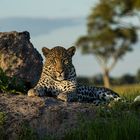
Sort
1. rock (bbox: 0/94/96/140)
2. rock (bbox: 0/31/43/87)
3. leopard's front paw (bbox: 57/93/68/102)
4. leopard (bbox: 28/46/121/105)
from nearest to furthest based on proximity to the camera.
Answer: rock (bbox: 0/94/96/140), leopard's front paw (bbox: 57/93/68/102), leopard (bbox: 28/46/121/105), rock (bbox: 0/31/43/87)

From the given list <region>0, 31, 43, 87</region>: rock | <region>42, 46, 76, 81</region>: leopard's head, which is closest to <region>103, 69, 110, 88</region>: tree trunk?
<region>0, 31, 43, 87</region>: rock

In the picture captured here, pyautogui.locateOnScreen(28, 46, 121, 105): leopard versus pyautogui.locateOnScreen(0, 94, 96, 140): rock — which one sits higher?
pyautogui.locateOnScreen(28, 46, 121, 105): leopard

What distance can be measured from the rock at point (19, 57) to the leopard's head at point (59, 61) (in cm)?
132

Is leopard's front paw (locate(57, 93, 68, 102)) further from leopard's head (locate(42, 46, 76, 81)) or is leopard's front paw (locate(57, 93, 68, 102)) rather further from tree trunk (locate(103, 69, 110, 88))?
tree trunk (locate(103, 69, 110, 88))

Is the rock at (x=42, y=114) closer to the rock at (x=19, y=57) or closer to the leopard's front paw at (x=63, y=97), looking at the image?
the leopard's front paw at (x=63, y=97)

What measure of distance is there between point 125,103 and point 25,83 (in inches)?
111

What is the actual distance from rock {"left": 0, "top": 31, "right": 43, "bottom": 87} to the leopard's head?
1.32 m

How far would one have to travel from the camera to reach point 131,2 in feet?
200

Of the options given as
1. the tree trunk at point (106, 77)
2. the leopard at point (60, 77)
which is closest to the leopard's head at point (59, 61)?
the leopard at point (60, 77)

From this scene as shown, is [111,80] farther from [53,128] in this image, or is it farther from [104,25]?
[53,128]

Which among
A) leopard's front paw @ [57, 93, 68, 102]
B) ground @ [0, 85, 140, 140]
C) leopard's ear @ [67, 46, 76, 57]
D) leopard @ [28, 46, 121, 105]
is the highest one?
leopard's ear @ [67, 46, 76, 57]

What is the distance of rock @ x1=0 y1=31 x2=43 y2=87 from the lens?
44.9 ft

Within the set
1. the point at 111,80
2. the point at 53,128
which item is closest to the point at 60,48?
the point at 53,128

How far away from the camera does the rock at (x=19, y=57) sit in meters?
13.7
